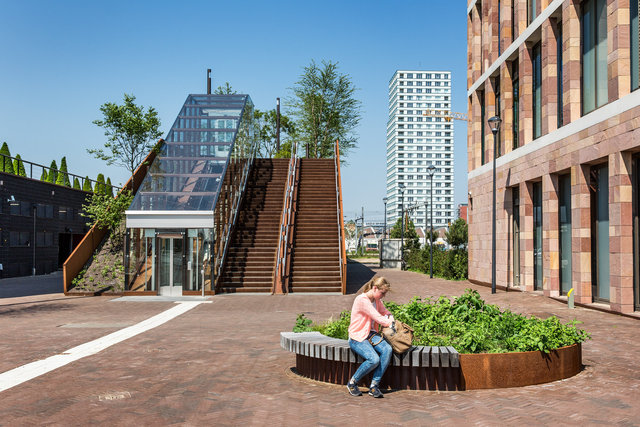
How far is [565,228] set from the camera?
1858cm

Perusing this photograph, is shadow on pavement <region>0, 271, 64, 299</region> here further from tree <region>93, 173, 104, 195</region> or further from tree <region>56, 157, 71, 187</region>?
tree <region>93, 173, 104, 195</region>

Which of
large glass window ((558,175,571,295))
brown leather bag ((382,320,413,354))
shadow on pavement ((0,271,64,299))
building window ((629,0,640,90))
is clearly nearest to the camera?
brown leather bag ((382,320,413,354))

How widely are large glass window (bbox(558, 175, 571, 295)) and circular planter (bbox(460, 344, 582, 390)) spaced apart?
457 inches

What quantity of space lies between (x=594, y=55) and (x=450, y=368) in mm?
12667

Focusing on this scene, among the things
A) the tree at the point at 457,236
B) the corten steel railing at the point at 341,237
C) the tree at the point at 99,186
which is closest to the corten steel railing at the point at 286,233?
the corten steel railing at the point at 341,237

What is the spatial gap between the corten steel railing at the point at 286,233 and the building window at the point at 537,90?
10.2 metres

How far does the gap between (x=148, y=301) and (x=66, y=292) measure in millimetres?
3949

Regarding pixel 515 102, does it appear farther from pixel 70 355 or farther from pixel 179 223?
→ pixel 70 355

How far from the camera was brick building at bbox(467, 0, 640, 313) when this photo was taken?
1462cm

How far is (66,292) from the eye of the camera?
21.9 m

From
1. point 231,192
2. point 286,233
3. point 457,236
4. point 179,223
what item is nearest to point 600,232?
point 286,233

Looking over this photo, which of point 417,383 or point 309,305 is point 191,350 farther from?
point 309,305

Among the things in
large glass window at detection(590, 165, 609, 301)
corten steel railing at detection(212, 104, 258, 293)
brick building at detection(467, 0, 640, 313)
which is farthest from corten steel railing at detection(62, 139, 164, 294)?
large glass window at detection(590, 165, 609, 301)

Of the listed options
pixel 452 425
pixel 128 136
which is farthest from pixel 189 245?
pixel 128 136
